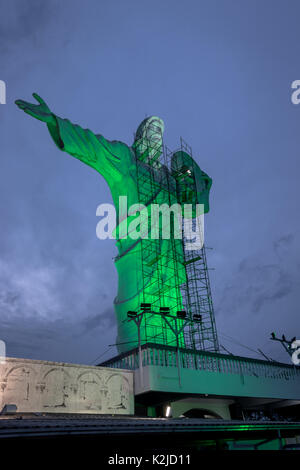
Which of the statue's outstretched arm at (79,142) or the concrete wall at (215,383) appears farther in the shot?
the statue's outstretched arm at (79,142)

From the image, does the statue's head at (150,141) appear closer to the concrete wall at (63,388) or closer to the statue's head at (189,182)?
the statue's head at (189,182)

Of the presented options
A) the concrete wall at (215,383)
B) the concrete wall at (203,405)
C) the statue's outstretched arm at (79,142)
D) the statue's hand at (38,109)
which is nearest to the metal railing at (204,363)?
the concrete wall at (215,383)

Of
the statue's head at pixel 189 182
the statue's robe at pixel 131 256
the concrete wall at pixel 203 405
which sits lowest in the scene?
the concrete wall at pixel 203 405

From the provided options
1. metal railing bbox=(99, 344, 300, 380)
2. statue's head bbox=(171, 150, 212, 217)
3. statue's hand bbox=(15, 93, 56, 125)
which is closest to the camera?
metal railing bbox=(99, 344, 300, 380)

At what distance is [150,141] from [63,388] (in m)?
14.6

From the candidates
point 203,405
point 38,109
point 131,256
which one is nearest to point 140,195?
point 131,256

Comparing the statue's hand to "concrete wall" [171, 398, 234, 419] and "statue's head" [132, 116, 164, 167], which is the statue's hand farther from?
"concrete wall" [171, 398, 234, 419]

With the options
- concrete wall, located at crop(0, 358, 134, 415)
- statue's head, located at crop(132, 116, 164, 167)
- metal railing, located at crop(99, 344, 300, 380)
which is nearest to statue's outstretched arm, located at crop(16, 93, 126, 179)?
statue's head, located at crop(132, 116, 164, 167)

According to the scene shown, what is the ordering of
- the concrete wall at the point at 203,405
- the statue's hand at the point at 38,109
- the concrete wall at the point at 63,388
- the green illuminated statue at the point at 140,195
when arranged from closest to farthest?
the concrete wall at the point at 63,388, the concrete wall at the point at 203,405, the statue's hand at the point at 38,109, the green illuminated statue at the point at 140,195

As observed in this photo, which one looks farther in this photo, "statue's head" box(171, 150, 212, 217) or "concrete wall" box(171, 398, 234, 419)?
"statue's head" box(171, 150, 212, 217)

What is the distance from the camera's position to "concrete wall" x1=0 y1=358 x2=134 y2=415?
395 inches

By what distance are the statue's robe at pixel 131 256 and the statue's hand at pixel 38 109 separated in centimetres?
49

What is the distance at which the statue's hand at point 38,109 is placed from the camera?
1462 centimetres

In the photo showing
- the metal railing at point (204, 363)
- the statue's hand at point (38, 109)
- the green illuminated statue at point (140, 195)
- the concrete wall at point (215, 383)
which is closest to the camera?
the concrete wall at point (215, 383)
